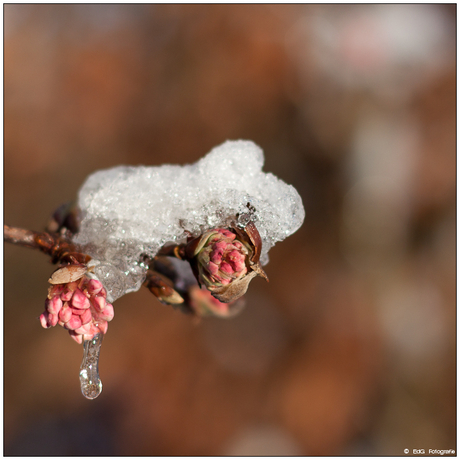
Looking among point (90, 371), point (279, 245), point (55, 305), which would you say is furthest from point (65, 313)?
point (279, 245)

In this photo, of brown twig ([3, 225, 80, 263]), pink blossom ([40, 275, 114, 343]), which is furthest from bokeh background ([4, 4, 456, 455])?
pink blossom ([40, 275, 114, 343])

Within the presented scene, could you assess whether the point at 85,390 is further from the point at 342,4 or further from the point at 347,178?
the point at 342,4

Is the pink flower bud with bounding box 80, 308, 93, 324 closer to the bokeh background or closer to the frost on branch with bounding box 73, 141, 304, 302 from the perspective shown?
the frost on branch with bounding box 73, 141, 304, 302

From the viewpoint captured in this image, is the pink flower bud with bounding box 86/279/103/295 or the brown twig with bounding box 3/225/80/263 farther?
the brown twig with bounding box 3/225/80/263

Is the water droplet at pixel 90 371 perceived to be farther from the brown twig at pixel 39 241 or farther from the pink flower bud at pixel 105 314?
the brown twig at pixel 39 241

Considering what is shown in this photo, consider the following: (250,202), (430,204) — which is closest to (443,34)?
(430,204)

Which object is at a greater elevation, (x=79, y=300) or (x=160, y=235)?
(x=160, y=235)

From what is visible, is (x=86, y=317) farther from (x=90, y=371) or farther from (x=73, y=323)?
(x=90, y=371)
